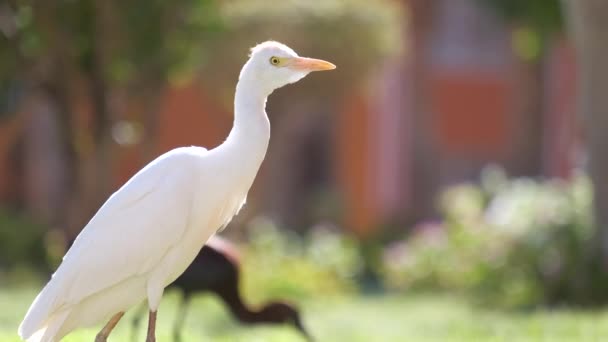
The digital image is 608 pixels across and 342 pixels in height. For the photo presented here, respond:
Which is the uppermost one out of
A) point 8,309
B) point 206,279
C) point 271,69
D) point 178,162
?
point 271,69

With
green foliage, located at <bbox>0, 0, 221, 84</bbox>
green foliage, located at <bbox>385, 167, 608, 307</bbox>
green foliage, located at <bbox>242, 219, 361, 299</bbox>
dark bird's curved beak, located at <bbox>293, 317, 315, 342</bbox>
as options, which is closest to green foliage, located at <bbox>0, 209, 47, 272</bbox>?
green foliage, located at <bbox>242, 219, 361, 299</bbox>

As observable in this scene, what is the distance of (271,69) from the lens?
6809 millimetres

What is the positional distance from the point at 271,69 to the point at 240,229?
50.3 ft

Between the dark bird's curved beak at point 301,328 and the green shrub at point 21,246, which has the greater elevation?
the dark bird's curved beak at point 301,328

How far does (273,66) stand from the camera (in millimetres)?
6812

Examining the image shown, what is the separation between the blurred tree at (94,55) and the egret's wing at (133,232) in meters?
8.99

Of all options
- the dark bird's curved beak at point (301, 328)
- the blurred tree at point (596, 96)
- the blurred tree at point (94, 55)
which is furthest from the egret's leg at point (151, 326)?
the blurred tree at point (94, 55)

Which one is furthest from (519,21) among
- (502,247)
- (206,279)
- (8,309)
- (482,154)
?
(206,279)

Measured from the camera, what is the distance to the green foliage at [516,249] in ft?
48.7

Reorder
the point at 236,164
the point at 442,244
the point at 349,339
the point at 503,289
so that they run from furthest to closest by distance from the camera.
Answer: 1. the point at 442,244
2. the point at 503,289
3. the point at 349,339
4. the point at 236,164

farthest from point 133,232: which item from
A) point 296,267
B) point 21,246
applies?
point 21,246

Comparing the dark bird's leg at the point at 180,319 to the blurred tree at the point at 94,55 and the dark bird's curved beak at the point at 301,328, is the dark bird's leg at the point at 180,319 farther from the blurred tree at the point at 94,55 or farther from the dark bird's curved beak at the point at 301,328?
the blurred tree at the point at 94,55

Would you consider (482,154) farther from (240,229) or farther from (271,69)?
(271,69)

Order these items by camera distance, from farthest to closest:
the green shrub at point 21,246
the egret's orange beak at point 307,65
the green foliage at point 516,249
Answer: the green shrub at point 21,246
the green foliage at point 516,249
the egret's orange beak at point 307,65
